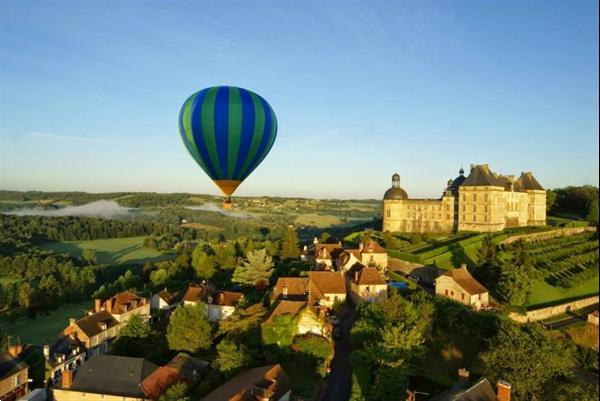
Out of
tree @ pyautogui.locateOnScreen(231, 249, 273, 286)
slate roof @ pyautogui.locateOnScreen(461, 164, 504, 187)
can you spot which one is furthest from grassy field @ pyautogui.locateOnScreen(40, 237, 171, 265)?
slate roof @ pyautogui.locateOnScreen(461, 164, 504, 187)

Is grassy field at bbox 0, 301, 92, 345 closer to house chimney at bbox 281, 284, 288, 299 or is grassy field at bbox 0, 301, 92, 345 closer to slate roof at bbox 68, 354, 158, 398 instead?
slate roof at bbox 68, 354, 158, 398

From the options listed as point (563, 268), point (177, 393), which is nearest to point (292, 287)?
point (177, 393)

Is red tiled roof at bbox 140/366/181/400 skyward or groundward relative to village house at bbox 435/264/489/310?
groundward

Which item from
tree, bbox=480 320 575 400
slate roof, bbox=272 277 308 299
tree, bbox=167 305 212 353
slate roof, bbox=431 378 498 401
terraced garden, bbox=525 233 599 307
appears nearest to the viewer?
slate roof, bbox=431 378 498 401

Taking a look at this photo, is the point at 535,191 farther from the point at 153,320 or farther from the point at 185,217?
the point at 185,217

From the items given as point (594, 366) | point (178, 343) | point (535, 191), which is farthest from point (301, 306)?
point (535, 191)

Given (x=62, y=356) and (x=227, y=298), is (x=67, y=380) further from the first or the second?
(x=227, y=298)
